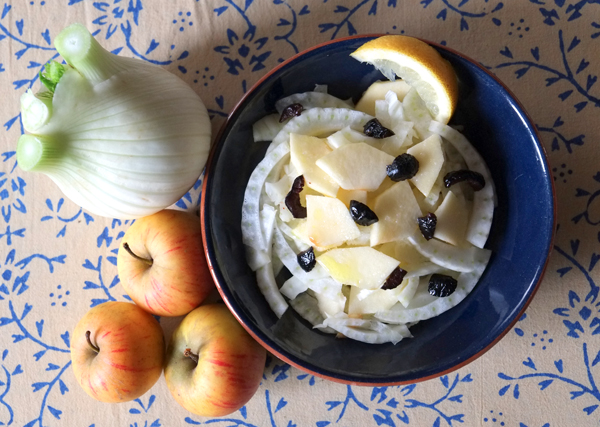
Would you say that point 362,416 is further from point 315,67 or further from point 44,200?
point 44,200

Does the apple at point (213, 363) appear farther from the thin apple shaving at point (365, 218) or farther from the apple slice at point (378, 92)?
the apple slice at point (378, 92)

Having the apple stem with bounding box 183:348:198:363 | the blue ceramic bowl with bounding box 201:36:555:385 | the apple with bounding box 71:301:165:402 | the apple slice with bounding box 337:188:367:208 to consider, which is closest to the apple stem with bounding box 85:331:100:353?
the apple with bounding box 71:301:165:402

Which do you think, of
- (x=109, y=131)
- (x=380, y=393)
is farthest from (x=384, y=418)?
(x=109, y=131)

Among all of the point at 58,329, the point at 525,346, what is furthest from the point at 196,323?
the point at 525,346

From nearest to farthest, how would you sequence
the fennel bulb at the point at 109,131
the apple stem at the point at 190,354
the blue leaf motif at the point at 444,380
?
1. the fennel bulb at the point at 109,131
2. the apple stem at the point at 190,354
3. the blue leaf motif at the point at 444,380

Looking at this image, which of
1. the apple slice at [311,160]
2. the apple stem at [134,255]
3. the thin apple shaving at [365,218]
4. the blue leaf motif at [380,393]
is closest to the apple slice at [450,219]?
the thin apple shaving at [365,218]

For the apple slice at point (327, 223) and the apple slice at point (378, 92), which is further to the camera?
the apple slice at point (378, 92)

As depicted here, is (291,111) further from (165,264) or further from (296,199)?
(165,264)
